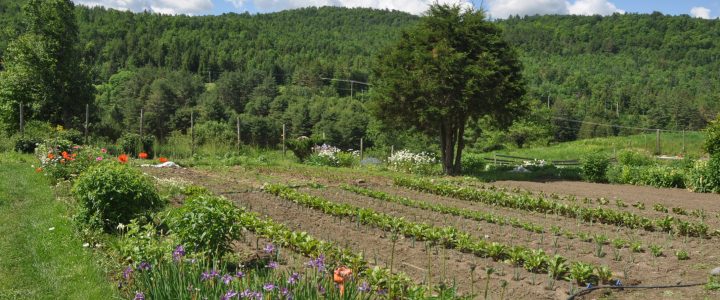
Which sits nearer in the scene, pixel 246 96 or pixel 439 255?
pixel 439 255

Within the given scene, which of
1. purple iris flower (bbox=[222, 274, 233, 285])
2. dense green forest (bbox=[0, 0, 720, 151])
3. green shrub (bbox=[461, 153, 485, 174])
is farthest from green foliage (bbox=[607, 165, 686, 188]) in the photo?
dense green forest (bbox=[0, 0, 720, 151])

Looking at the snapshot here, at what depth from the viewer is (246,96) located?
74.1 meters

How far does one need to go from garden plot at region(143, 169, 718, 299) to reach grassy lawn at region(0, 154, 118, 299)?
3.07 m

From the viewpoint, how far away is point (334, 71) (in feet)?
289

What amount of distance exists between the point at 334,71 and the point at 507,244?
81.4 meters

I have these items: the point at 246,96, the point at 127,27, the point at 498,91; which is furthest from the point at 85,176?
the point at 127,27

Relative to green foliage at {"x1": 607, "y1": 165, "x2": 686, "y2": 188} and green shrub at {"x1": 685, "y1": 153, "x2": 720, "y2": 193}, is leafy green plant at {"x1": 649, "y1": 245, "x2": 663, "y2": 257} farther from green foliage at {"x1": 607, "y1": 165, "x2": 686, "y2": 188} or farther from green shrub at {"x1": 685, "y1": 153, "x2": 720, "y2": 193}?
green foliage at {"x1": 607, "y1": 165, "x2": 686, "y2": 188}

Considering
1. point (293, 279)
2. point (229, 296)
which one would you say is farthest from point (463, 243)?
point (229, 296)

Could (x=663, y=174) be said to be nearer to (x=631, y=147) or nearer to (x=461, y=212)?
(x=461, y=212)

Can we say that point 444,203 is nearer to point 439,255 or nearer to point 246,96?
point 439,255

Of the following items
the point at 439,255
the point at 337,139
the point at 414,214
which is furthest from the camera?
the point at 337,139

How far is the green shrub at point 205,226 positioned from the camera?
5949mm

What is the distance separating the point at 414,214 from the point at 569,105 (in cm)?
7285

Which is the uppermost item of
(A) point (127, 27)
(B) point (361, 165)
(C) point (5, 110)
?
(A) point (127, 27)
